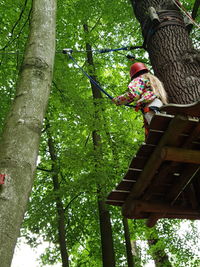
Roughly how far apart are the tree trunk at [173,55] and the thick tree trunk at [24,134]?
175 cm

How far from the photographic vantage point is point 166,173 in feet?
10.9

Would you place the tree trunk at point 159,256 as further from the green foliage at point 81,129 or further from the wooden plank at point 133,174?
the wooden plank at point 133,174

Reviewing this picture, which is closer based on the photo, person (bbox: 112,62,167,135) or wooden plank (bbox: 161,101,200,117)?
wooden plank (bbox: 161,101,200,117)

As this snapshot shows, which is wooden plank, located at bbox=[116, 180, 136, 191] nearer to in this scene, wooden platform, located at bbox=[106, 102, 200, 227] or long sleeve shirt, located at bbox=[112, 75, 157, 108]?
wooden platform, located at bbox=[106, 102, 200, 227]

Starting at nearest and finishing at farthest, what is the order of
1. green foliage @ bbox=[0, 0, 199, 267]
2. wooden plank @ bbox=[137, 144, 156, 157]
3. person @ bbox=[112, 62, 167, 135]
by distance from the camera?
wooden plank @ bbox=[137, 144, 156, 157], person @ bbox=[112, 62, 167, 135], green foliage @ bbox=[0, 0, 199, 267]

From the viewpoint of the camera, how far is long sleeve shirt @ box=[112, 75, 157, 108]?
402 centimetres

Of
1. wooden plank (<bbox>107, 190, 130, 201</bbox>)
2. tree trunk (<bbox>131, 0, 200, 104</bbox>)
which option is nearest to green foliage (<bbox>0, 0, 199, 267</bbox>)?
tree trunk (<bbox>131, 0, 200, 104</bbox>)

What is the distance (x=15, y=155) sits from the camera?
1868 millimetres

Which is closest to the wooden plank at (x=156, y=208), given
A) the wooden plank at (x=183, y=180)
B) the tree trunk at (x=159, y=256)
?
the wooden plank at (x=183, y=180)

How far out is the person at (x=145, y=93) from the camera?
3.85 m

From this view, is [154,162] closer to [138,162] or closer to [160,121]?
[138,162]

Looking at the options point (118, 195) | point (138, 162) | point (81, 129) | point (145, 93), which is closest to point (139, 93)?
point (145, 93)

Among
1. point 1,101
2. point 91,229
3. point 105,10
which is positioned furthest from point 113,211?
point 105,10

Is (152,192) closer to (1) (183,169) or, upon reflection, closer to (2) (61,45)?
(1) (183,169)
